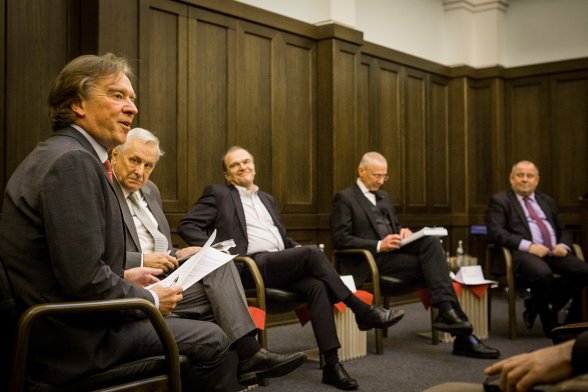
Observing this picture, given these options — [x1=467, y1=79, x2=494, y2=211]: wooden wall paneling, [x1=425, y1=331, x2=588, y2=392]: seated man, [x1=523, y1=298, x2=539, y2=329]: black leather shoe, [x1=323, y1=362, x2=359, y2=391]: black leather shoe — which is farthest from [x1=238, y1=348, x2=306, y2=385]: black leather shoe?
[x1=467, y1=79, x2=494, y2=211]: wooden wall paneling

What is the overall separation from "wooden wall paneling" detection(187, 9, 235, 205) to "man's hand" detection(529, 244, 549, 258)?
7.98ft

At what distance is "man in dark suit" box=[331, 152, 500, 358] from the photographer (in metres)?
4.21

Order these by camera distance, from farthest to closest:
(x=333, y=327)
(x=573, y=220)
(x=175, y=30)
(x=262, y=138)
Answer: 1. (x=573, y=220)
2. (x=262, y=138)
3. (x=175, y=30)
4. (x=333, y=327)

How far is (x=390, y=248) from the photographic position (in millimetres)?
4465

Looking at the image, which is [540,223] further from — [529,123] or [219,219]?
[219,219]

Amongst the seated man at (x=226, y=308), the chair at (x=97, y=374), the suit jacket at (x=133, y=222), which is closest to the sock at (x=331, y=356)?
the seated man at (x=226, y=308)

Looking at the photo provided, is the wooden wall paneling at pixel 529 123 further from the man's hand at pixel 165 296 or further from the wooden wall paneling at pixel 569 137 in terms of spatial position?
the man's hand at pixel 165 296

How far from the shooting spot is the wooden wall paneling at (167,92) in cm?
449

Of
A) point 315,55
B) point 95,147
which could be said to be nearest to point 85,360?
point 95,147

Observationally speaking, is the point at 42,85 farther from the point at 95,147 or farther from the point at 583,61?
the point at 583,61

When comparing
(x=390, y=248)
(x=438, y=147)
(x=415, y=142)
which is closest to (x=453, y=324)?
(x=390, y=248)

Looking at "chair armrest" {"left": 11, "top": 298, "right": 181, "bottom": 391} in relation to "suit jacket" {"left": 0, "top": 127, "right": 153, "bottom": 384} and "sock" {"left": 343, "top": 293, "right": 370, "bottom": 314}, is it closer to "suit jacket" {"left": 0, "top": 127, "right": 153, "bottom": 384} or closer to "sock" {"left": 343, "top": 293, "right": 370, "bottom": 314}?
"suit jacket" {"left": 0, "top": 127, "right": 153, "bottom": 384}

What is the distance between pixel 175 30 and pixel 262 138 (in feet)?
3.74

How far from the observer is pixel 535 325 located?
5.53 m
